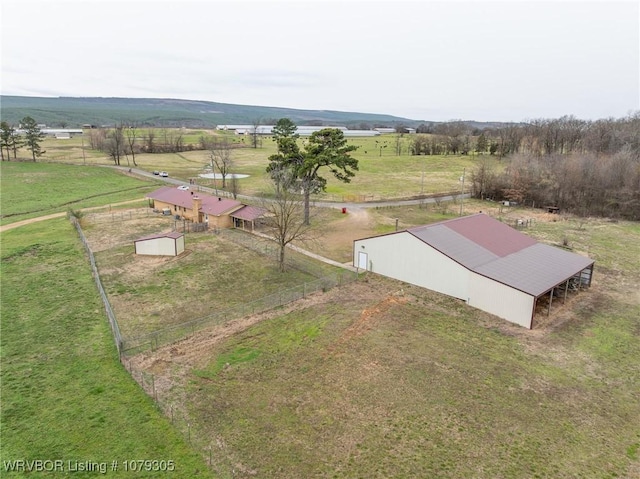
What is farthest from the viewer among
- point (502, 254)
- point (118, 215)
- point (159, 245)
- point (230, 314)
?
point (118, 215)

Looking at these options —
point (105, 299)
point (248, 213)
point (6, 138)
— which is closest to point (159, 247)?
point (105, 299)

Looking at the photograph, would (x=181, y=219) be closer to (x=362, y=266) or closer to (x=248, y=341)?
(x=362, y=266)

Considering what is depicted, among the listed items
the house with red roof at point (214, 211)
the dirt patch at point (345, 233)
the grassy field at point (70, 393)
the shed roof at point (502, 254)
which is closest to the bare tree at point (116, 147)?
the house with red roof at point (214, 211)

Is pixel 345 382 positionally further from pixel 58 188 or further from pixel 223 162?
pixel 58 188

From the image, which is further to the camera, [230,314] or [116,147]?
[116,147]

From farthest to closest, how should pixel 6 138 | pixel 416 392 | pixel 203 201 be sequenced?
pixel 6 138, pixel 203 201, pixel 416 392

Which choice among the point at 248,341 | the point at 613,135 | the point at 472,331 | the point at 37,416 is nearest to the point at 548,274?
the point at 472,331

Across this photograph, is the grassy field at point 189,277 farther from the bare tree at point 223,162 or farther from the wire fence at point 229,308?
the bare tree at point 223,162

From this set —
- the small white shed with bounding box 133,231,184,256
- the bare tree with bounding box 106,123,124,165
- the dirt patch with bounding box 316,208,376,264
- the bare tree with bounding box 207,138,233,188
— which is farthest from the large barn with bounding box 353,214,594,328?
the bare tree with bounding box 106,123,124,165
